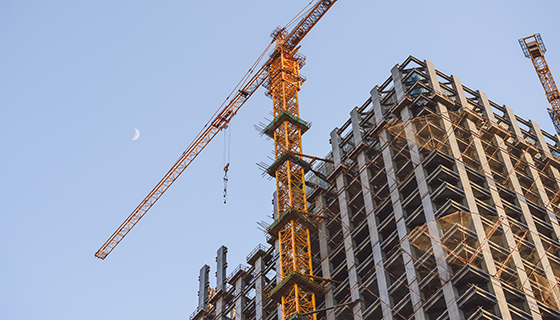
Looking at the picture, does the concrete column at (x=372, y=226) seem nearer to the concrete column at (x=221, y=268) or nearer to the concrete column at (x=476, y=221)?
the concrete column at (x=476, y=221)

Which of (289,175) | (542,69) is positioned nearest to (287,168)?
(289,175)

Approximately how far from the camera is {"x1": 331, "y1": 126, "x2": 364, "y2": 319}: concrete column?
7050 cm

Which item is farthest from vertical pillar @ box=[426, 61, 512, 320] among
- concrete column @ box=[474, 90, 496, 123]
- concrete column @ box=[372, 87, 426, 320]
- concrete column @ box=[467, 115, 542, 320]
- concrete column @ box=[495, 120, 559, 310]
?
concrete column @ box=[495, 120, 559, 310]

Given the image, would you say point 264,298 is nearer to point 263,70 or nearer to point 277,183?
point 277,183

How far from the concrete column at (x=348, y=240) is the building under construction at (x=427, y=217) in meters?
0.12

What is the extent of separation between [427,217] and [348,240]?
36.1 feet


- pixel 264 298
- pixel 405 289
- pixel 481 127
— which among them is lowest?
pixel 405 289

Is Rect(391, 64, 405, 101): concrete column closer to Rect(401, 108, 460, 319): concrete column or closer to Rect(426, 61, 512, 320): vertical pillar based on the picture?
Rect(426, 61, 512, 320): vertical pillar

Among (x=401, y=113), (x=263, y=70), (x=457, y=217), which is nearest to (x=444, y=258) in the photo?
(x=457, y=217)

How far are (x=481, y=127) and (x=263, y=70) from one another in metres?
40.1

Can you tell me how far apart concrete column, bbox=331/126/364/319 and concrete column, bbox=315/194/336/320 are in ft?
8.57

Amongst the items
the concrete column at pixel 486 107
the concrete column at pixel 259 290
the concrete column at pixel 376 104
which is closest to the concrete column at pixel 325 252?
the concrete column at pixel 259 290

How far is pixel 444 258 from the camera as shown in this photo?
6278 centimetres

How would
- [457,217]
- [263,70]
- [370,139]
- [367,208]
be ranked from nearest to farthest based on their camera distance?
[457,217], [367,208], [370,139], [263,70]
